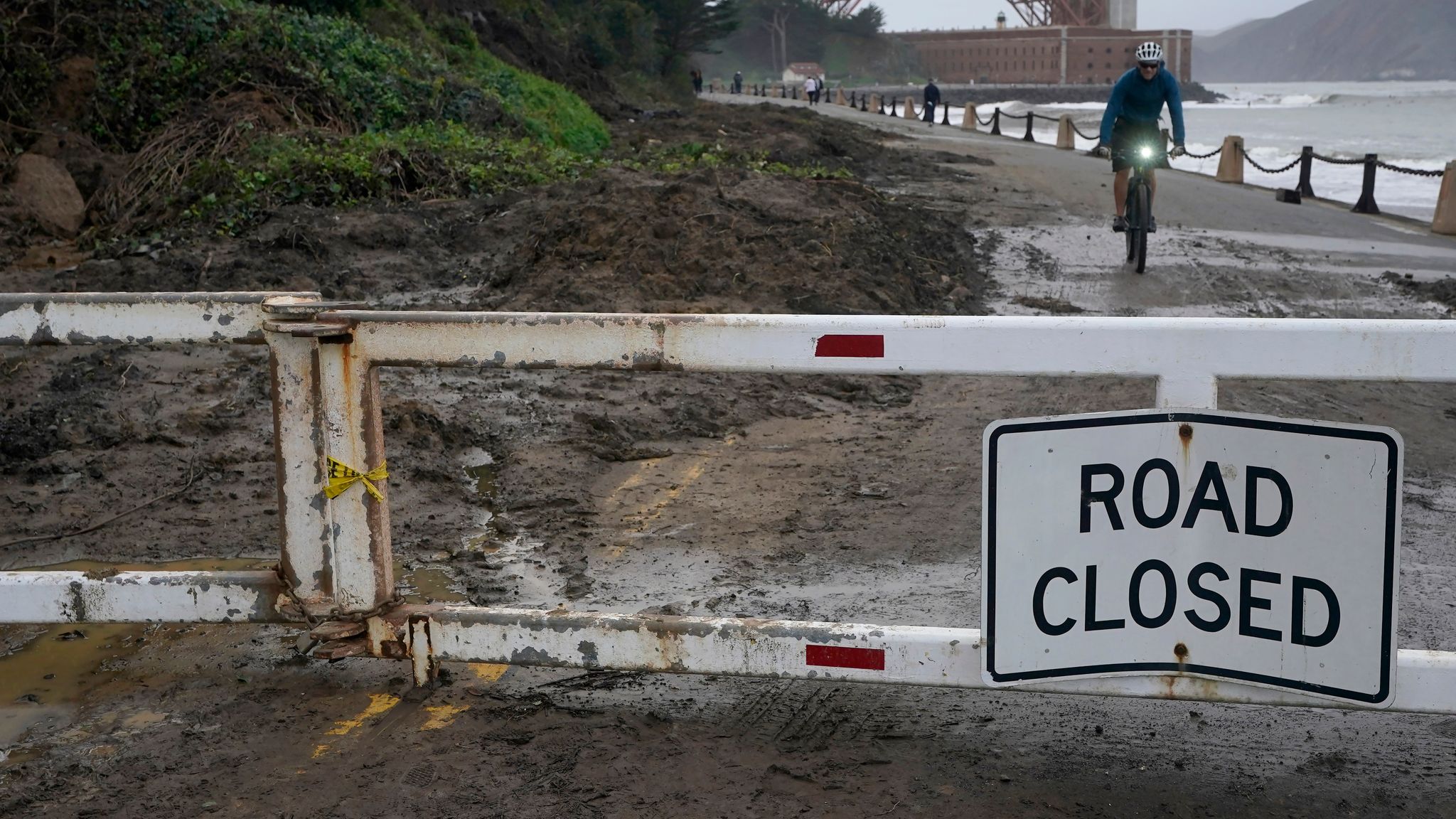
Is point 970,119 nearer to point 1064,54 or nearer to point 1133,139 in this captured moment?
point 1133,139

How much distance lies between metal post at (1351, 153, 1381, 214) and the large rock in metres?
18.2

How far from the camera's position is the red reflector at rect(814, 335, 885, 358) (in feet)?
10.9

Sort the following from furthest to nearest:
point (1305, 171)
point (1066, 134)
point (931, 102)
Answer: point (931, 102) → point (1066, 134) → point (1305, 171)

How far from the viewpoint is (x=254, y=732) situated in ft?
11.6

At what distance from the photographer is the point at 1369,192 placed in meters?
19.5

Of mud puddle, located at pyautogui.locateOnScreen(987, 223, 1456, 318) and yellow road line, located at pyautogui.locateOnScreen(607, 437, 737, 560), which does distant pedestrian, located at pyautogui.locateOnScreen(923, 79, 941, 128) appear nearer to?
mud puddle, located at pyautogui.locateOnScreen(987, 223, 1456, 318)

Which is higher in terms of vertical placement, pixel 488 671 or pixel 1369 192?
pixel 1369 192

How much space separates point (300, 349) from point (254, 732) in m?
1.09

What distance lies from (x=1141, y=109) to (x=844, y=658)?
32.5 ft

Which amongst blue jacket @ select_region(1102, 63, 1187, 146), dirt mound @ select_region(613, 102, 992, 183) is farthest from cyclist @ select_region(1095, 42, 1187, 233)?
dirt mound @ select_region(613, 102, 992, 183)

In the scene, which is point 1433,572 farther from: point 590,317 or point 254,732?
point 254,732

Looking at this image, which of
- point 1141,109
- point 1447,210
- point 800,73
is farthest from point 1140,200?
point 800,73

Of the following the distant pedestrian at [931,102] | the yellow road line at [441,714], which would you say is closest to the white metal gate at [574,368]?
the yellow road line at [441,714]

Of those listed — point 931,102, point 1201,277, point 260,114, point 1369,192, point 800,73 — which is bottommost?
point 1201,277
